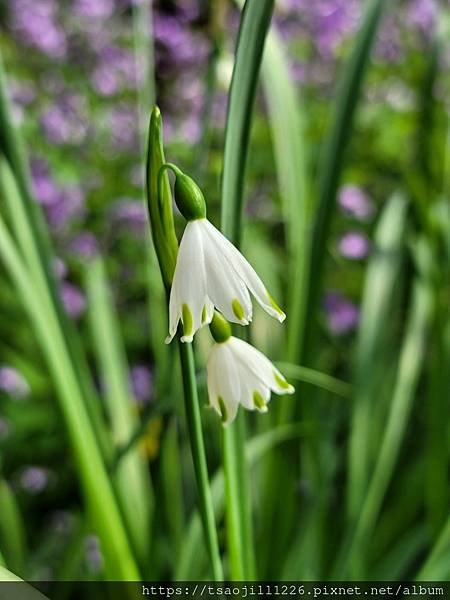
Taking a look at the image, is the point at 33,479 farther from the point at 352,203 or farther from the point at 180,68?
the point at 180,68

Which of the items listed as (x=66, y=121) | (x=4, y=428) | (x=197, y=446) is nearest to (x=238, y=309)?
(x=197, y=446)

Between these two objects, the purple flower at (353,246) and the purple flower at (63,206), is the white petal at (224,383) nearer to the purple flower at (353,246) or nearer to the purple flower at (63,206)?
the purple flower at (353,246)

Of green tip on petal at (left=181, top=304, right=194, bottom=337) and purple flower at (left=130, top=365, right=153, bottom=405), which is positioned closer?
green tip on petal at (left=181, top=304, right=194, bottom=337)

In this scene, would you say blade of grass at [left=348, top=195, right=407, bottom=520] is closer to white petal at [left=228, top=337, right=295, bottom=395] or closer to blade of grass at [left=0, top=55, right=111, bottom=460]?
blade of grass at [left=0, top=55, right=111, bottom=460]

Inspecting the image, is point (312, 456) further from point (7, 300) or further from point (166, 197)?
point (7, 300)

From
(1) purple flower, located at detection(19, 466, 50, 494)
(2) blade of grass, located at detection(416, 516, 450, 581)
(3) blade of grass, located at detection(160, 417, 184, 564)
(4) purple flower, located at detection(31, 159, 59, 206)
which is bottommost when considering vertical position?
(1) purple flower, located at detection(19, 466, 50, 494)

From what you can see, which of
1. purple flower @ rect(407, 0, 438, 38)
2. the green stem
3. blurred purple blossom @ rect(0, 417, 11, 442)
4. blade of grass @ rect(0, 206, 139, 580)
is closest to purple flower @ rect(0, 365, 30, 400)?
blurred purple blossom @ rect(0, 417, 11, 442)

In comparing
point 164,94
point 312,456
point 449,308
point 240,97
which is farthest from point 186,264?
point 164,94

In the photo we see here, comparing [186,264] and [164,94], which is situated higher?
[186,264]
